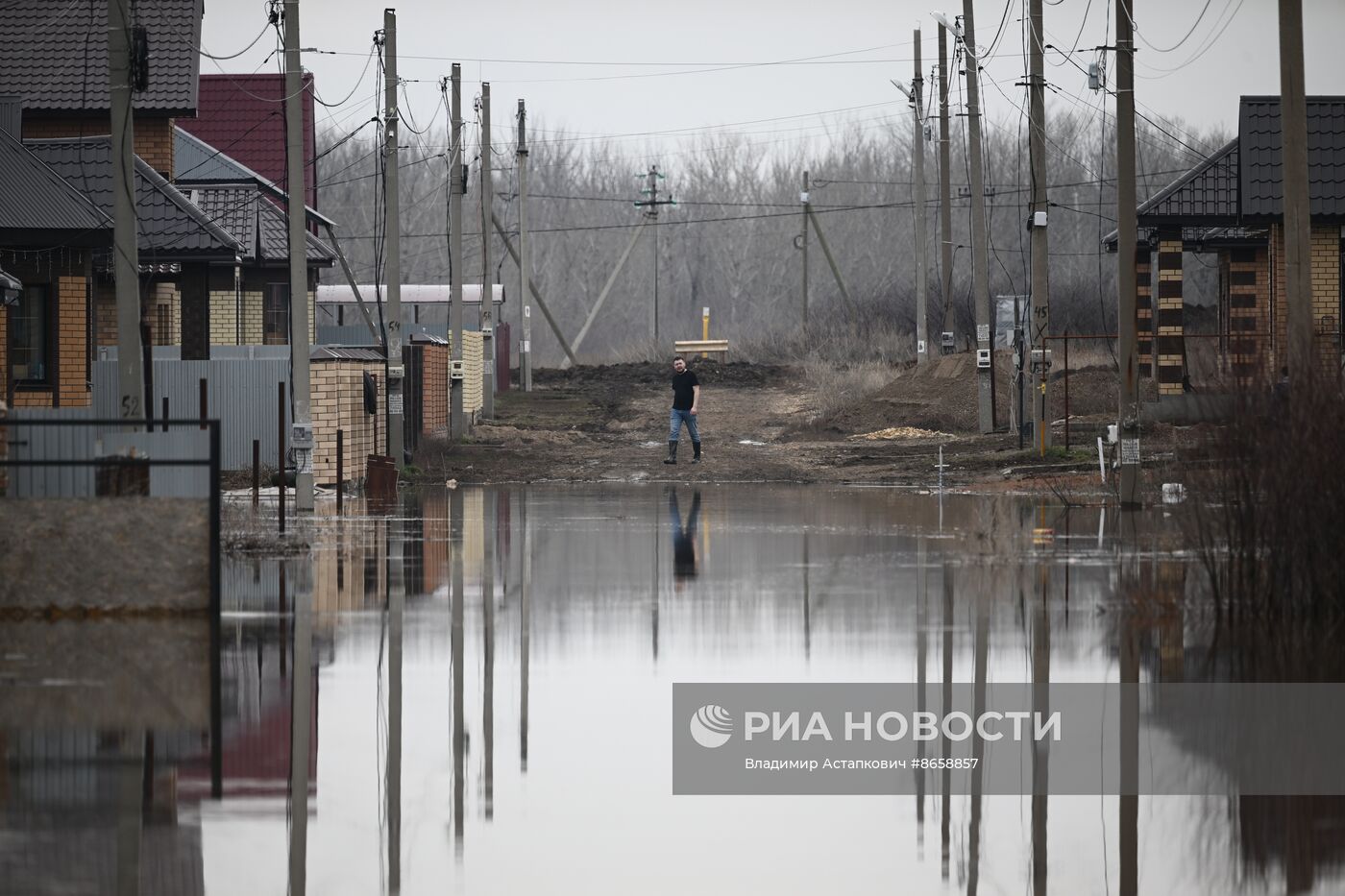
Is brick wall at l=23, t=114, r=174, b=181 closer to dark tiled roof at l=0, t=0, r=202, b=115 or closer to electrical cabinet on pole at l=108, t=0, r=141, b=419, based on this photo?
dark tiled roof at l=0, t=0, r=202, b=115

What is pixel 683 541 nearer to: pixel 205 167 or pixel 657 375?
pixel 205 167

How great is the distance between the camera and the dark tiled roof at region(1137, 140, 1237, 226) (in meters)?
32.7

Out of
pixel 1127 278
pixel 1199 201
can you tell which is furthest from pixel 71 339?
pixel 1199 201

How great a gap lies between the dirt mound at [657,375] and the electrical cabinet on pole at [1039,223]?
27.3 metres

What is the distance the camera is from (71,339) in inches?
1170

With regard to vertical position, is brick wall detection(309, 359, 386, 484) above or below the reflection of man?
above

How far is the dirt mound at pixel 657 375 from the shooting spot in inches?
2334

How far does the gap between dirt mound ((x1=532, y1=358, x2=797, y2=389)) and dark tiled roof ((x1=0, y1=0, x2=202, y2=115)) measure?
24.3 metres

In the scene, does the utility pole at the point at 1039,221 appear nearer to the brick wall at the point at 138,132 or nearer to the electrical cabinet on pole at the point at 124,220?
the electrical cabinet on pole at the point at 124,220

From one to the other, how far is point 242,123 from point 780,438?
58.4ft

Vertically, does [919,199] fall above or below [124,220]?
above

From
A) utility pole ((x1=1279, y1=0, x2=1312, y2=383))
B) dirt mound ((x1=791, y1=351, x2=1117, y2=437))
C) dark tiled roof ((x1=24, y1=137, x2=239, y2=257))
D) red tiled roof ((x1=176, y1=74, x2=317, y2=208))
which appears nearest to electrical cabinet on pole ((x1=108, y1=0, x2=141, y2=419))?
utility pole ((x1=1279, y1=0, x2=1312, y2=383))

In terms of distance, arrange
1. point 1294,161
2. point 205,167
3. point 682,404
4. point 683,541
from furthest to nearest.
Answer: point 205,167 < point 682,404 < point 683,541 < point 1294,161

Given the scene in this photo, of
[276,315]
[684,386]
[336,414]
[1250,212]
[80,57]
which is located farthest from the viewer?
[276,315]
